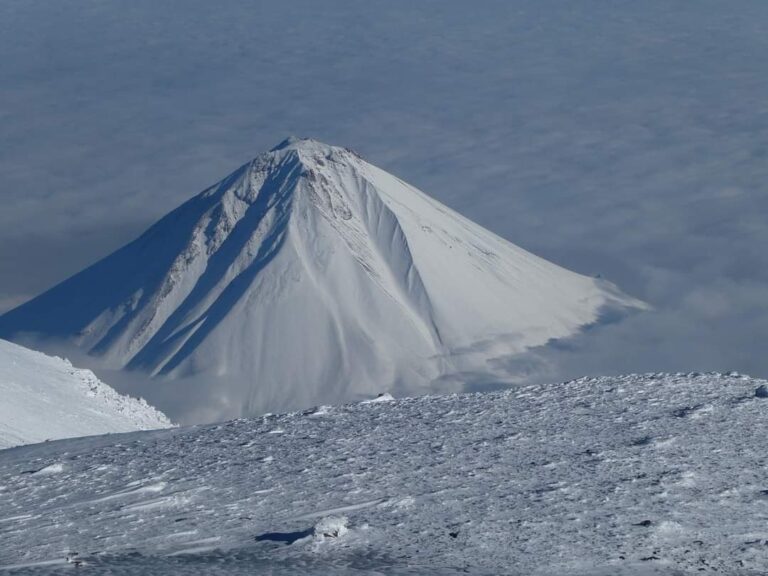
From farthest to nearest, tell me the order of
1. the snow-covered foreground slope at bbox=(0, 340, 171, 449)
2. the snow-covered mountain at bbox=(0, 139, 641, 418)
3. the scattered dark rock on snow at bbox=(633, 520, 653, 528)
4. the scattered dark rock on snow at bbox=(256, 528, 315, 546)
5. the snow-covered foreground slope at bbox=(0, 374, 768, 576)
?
the snow-covered mountain at bbox=(0, 139, 641, 418)
the snow-covered foreground slope at bbox=(0, 340, 171, 449)
the scattered dark rock on snow at bbox=(256, 528, 315, 546)
the scattered dark rock on snow at bbox=(633, 520, 653, 528)
the snow-covered foreground slope at bbox=(0, 374, 768, 576)

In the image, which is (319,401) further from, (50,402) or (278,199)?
(50,402)

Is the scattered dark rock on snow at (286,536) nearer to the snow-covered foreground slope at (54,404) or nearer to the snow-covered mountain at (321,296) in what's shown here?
the snow-covered foreground slope at (54,404)

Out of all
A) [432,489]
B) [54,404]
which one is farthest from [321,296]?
[432,489]

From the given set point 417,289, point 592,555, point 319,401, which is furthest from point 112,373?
point 592,555

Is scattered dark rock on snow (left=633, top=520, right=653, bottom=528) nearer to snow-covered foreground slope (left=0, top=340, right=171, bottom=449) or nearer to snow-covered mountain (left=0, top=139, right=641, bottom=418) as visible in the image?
snow-covered foreground slope (left=0, top=340, right=171, bottom=449)

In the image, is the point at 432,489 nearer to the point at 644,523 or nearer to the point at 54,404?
the point at 644,523

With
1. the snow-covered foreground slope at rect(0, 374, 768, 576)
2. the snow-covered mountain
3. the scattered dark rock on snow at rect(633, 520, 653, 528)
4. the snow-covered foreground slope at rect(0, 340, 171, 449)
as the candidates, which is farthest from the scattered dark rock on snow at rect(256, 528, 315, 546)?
the snow-covered mountain
